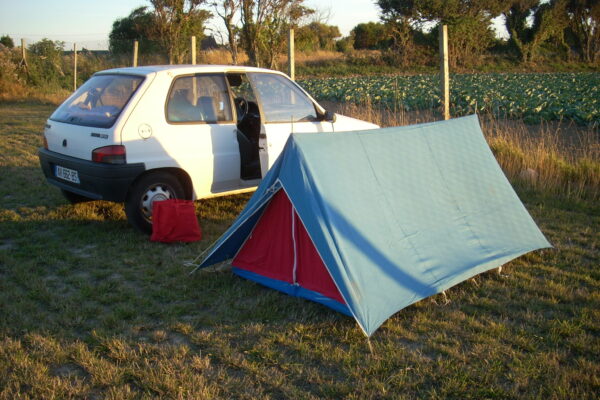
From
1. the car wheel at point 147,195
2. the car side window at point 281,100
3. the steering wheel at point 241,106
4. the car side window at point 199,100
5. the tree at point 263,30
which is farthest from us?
the tree at point 263,30

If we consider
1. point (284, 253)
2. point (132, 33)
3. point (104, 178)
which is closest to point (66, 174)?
point (104, 178)

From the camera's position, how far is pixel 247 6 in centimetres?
2109

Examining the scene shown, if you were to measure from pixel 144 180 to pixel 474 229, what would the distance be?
3224 mm

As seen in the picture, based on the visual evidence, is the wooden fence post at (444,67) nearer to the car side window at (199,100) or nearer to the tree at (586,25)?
the car side window at (199,100)

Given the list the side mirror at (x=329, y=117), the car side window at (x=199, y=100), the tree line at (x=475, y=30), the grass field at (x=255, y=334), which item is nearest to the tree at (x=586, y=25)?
the tree line at (x=475, y=30)

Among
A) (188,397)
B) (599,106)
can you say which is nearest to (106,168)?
(188,397)

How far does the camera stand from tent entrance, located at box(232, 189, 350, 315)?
169 inches

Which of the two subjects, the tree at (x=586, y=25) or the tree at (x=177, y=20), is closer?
the tree at (x=177, y=20)

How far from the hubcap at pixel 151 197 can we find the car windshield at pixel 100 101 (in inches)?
30.5

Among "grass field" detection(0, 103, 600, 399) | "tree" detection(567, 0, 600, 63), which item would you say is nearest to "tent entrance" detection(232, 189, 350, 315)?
"grass field" detection(0, 103, 600, 399)

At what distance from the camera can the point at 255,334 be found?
3875 millimetres

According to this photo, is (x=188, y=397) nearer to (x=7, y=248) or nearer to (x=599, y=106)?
(x=7, y=248)

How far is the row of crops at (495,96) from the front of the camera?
1411 centimetres

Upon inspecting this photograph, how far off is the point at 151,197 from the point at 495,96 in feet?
43.7
